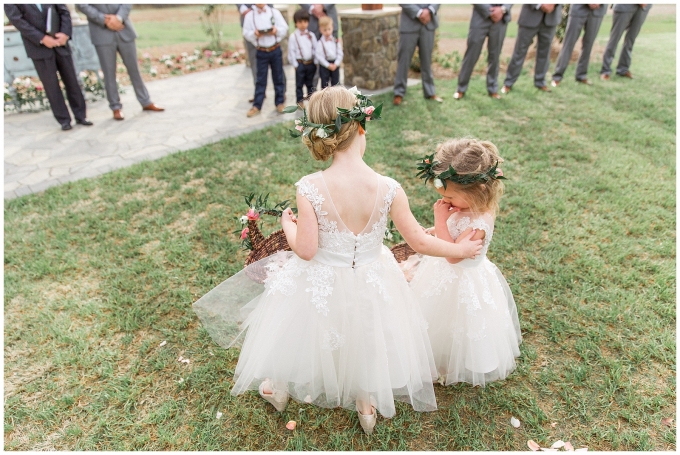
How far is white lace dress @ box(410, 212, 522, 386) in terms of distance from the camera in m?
2.16

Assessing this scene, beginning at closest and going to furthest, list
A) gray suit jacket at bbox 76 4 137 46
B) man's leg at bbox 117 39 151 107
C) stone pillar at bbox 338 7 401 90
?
gray suit jacket at bbox 76 4 137 46 < man's leg at bbox 117 39 151 107 < stone pillar at bbox 338 7 401 90

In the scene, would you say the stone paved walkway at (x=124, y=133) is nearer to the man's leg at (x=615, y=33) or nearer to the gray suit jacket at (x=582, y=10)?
the gray suit jacket at (x=582, y=10)

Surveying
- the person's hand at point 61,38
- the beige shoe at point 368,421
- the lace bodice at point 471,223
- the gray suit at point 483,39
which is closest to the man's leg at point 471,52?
the gray suit at point 483,39

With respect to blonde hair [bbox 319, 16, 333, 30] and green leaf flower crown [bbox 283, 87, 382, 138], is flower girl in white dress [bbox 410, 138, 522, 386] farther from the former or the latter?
blonde hair [bbox 319, 16, 333, 30]

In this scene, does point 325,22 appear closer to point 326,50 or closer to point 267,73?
point 326,50

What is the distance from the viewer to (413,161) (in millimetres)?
4758

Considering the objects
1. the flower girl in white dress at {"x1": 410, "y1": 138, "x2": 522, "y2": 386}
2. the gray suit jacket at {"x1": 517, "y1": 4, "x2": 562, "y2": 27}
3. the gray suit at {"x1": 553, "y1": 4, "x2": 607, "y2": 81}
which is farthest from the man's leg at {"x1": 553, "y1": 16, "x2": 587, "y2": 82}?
the flower girl in white dress at {"x1": 410, "y1": 138, "x2": 522, "y2": 386}

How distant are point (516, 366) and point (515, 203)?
191 centimetres

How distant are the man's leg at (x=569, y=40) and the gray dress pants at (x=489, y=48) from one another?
1.33 metres

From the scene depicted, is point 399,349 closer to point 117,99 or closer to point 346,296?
point 346,296

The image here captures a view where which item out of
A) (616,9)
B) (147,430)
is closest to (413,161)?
(147,430)

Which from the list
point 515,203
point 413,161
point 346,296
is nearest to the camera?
point 346,296

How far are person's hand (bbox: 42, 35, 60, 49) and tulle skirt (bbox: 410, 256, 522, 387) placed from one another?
599cm

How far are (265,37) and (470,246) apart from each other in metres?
5.05
